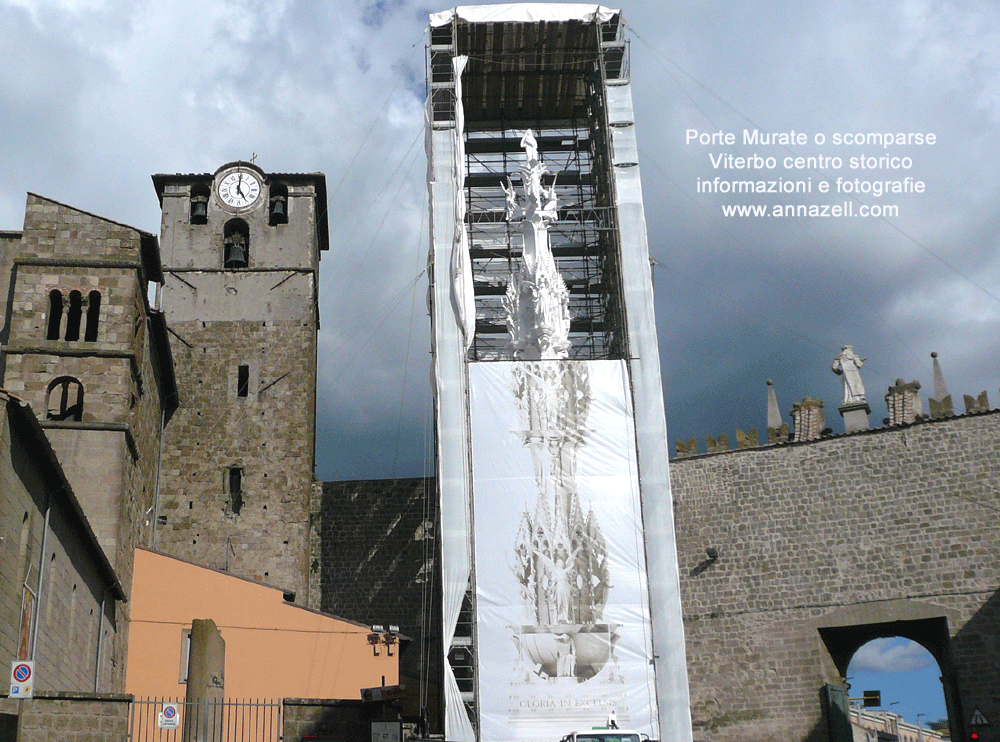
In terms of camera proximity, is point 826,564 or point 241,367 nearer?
point 826,564

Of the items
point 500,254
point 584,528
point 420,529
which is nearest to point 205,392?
point 420,529

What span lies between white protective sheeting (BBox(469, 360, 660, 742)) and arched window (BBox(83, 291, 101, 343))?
5.81 metres

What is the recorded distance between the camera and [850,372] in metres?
20.8

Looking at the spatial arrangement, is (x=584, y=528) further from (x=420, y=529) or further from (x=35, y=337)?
(x=35, y=337)

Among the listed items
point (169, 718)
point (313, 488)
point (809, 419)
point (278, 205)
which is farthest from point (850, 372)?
point (169, 718)

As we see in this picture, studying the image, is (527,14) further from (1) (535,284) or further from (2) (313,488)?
(2) (313,488)

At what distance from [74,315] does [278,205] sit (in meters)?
8.08

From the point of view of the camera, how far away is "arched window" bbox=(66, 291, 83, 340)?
17.0 meters

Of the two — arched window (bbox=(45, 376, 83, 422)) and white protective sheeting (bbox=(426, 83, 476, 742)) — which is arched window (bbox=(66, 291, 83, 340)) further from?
white protective sheeting (bbox=(426, 83, 476, 742))

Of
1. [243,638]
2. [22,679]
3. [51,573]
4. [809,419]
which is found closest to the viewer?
[22,679]

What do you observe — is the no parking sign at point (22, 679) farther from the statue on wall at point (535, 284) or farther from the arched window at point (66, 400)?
the statue on wall at point (535, 284)

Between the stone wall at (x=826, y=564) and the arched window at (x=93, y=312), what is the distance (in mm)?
10262

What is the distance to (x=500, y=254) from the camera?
2067 centimetres

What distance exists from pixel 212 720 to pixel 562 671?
608 centimetres
